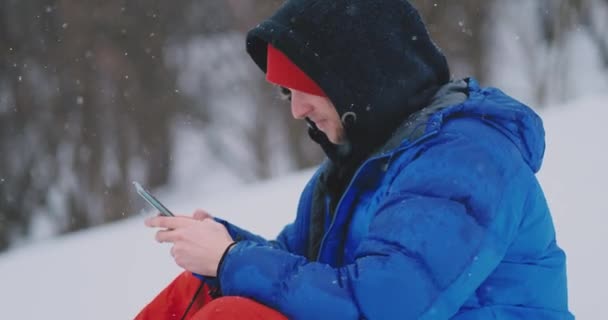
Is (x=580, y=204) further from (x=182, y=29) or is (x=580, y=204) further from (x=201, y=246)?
(x=182, y=29)

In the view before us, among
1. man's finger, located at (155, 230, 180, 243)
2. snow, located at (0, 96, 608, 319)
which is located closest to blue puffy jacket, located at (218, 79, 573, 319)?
man's finger, located at (155, 230, 180, 243)

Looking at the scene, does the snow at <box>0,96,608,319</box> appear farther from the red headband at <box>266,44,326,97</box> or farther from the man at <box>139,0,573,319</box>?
the red headband at <box>266,44,326,97</box>

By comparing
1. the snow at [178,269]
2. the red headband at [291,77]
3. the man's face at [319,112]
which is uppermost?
the red headband at [291,77]

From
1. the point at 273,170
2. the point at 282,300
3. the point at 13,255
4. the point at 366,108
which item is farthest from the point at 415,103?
the point at 273,170

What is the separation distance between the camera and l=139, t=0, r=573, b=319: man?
1.60 m

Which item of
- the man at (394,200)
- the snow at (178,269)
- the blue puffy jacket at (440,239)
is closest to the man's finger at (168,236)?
the man at (394,200)

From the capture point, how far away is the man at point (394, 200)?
5.26 ft

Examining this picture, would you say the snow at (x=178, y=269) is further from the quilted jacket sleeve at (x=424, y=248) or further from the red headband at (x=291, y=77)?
the red headband at (x=291, y=77)

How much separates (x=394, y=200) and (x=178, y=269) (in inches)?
94.5

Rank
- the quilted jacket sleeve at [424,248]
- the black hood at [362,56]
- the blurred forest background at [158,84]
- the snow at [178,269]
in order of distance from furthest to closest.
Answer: the blurred forest background at [158,84], the snow at [178,269], the black hood at [362,56], the quilted jacket sleeve at [424,248]

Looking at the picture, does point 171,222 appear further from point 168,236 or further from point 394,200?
point 394,200

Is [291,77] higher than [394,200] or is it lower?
higher

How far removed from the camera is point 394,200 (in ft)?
5.45

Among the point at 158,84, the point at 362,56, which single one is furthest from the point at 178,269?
the point at 158,84
